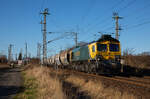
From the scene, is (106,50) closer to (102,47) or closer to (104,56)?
(102,47)

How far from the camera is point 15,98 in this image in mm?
8617

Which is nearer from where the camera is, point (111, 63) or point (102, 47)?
point (111, 63)

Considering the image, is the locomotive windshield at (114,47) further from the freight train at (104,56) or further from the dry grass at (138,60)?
the dry grass at (138,60)

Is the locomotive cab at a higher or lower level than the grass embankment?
higher

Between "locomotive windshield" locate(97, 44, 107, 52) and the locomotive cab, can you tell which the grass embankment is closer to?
the locomotive cab

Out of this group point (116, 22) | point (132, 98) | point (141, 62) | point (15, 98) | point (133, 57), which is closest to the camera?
point (132, 98)

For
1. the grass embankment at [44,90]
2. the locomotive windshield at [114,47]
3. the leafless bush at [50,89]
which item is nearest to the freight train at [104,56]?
the locomotive windshield at [114,47]

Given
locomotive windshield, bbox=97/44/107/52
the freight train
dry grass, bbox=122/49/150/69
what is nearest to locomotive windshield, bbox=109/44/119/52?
the freight train

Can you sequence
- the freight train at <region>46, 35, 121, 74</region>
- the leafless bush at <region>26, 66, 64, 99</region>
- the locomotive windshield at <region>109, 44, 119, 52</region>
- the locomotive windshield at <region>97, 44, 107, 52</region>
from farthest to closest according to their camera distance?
the locomotive windshield at <region>109, 44, 119, 52</region> < the locomotive windshield at <region>97, 44, 107, 52</region> < the freight train at <region>46, 35, 121, 74</region> < the leafless bush at <region>26, 66, 64, 99</region>

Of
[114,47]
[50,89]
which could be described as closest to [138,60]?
[114,47]

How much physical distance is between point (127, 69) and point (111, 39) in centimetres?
574

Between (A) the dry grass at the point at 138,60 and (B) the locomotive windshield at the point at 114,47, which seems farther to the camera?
(A) the dry grass at the point at 138,60

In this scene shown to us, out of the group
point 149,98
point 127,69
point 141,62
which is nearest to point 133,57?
point 141,62

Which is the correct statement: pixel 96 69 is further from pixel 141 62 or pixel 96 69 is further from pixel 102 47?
pixel 141 62
